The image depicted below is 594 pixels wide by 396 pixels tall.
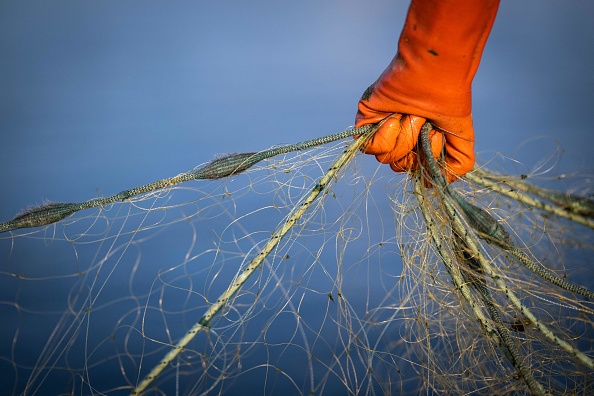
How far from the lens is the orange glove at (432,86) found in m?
1.44

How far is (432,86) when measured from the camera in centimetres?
157

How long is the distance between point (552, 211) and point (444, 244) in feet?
1.01

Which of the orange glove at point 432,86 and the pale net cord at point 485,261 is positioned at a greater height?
the orange glove at point 432,86

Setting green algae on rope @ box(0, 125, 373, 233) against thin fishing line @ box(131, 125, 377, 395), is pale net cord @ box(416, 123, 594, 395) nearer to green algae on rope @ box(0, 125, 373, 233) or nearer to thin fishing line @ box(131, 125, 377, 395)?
thin fishing line @ box(131, 125, 377, 395)

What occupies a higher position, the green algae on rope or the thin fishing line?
the green algae on rope

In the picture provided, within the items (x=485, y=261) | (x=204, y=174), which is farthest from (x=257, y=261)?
(x=485, y=261)

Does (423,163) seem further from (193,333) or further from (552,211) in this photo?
(193,333)

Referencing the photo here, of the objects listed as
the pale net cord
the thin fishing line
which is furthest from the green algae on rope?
the pale net cord

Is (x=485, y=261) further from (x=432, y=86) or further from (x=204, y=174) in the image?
(x=204, y=174)

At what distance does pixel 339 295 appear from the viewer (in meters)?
1.66

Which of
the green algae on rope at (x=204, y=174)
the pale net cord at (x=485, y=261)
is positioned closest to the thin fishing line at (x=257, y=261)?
the green algae on rope at (x=204, y=174)

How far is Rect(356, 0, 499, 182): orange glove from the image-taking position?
56.6 inches

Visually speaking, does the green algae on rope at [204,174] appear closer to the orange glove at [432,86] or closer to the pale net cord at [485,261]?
the orange glove at [432,86]

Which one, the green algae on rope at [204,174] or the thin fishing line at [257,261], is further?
the green algae on rope at [204,174]
